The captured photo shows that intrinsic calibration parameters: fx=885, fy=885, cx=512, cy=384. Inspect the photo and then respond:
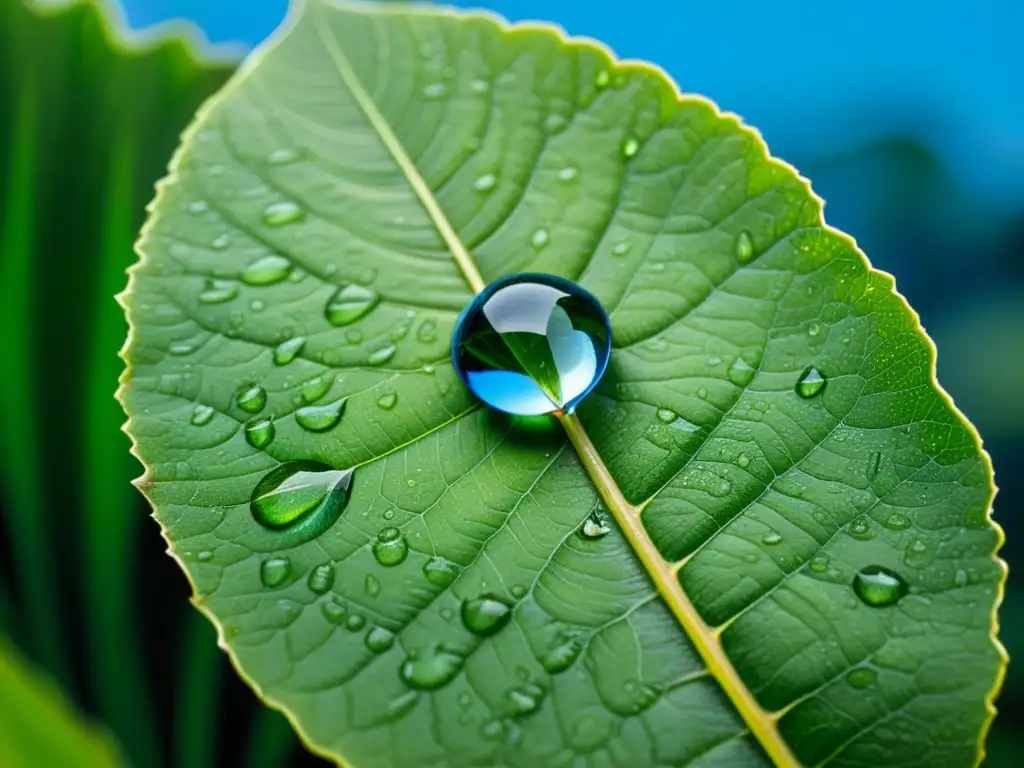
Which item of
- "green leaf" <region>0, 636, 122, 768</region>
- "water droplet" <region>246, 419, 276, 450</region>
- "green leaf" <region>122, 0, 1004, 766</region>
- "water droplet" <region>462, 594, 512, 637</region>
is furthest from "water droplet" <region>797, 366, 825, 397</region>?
"green leaf" <region>0, 636, 122, 768</region>

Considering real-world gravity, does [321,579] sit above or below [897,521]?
below

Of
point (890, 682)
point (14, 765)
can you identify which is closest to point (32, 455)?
point (14, 765)

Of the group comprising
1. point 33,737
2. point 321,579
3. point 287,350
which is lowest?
point 33,737

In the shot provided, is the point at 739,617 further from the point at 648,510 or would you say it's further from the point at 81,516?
the point at 81,516

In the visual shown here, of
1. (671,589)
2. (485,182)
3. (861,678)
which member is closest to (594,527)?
(671,589)

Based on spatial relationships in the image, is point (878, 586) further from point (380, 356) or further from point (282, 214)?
point (282, 214)

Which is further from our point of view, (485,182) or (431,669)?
(485,182)
